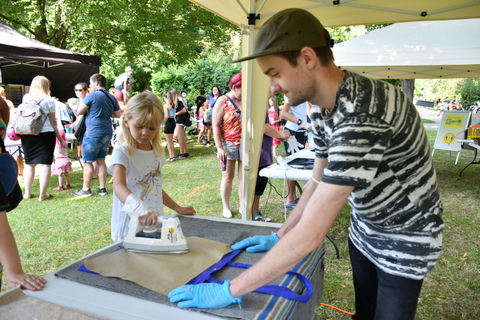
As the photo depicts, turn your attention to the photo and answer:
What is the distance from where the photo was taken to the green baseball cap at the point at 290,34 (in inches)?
41.1

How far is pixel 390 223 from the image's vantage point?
1.24 meters

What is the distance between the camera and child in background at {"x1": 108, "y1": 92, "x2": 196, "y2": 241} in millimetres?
2008

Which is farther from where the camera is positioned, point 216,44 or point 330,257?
point 216,44

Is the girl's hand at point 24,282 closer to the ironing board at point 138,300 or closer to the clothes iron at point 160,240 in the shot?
the ironing board at point 138,300

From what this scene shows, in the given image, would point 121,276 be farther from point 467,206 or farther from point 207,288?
point 467,206

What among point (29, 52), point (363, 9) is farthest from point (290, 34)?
point (29, 52)

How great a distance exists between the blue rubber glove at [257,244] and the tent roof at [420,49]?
23.6 ft

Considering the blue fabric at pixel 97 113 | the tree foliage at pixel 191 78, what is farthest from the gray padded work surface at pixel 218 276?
the tree foliage at pixel 191 78

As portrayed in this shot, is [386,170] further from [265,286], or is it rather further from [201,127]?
[201,127]

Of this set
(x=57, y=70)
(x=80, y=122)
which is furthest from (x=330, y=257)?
(x=57, y=70)

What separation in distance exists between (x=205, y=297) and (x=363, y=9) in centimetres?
341

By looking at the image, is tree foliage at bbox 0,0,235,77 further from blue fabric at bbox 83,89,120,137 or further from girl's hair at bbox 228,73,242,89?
girl's hair at bbox 228,73,242,89

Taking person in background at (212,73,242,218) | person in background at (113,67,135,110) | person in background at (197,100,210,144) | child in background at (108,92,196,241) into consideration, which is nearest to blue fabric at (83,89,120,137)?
person in background at (212,73,242,218)

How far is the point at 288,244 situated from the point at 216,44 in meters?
12.8
